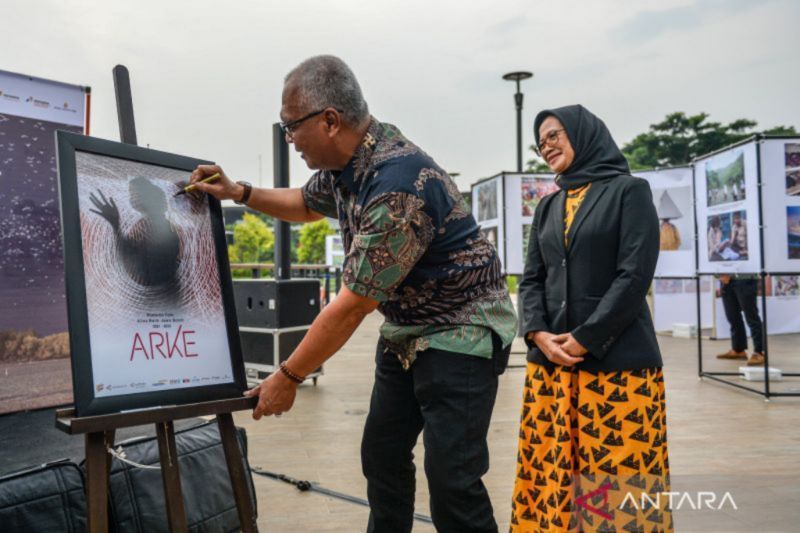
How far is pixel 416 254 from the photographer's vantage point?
1409mm

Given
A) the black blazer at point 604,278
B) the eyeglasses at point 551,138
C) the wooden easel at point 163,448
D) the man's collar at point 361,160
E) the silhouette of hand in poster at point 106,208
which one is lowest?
the wooden easel at point 163,448

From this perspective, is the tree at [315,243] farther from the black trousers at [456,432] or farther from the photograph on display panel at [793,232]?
the black trousers at [456,432]

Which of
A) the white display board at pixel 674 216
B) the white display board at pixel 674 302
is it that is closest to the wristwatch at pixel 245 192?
the white display board at pixel 674 216

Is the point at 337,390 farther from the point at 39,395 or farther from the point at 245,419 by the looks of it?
the point at 39,395

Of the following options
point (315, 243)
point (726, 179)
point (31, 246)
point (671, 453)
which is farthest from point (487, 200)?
point (315, 243)

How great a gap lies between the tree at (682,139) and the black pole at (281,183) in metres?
21.1

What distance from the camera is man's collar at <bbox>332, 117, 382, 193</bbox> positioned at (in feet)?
4.99

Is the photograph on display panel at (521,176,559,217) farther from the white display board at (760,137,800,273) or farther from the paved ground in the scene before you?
the white display board at (760,137,800,273)

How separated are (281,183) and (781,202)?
3683 mm

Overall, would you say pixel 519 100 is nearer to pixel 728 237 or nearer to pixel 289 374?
pixel 728 237

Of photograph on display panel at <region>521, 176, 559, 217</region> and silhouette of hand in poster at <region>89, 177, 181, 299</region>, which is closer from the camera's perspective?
silhouette of hand in poster at <region>89, 177, 181, 299</region>

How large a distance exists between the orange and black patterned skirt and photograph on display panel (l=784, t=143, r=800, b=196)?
3303 millimetres

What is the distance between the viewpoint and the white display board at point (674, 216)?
287 inches

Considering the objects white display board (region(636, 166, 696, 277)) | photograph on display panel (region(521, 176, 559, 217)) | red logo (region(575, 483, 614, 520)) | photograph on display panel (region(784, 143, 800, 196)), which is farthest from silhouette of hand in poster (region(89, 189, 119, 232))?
white display board (region(636, 166, 696, 277))
